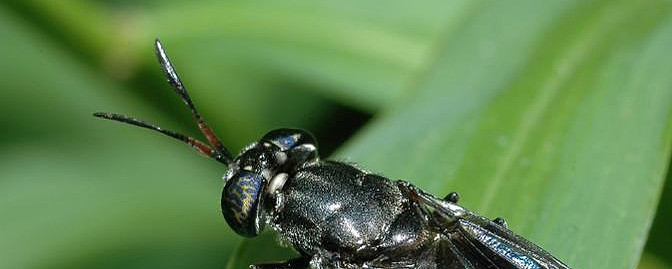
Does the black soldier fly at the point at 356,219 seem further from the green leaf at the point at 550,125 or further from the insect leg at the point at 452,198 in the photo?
the green leaf at the point at 550,125

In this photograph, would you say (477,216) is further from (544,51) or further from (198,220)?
(198,220)

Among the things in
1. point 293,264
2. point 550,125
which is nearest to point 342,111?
point 550,125

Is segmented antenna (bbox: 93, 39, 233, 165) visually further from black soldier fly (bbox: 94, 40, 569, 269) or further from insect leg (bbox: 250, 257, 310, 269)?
insect leg (bbox: 250, 257, 310, 269)

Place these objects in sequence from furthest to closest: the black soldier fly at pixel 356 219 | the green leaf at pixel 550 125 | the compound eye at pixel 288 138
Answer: the compound eye at pixel 288 138, the green leaf at pixel 550 125, the black soldier fly at pixel 356 219

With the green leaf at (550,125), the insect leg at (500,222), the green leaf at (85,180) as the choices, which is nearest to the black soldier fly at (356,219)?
the insect leg at (500,222)

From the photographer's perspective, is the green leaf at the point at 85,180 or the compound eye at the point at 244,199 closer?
the compound eye at the point at 244,199

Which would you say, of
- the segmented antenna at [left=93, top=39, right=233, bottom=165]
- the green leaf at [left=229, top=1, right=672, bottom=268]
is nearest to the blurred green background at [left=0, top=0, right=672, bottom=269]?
the green leaf at [left=229, top=1, right=672, bottom=268]

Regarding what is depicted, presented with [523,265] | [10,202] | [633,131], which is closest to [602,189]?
[633,131]
